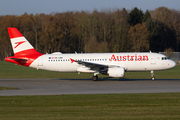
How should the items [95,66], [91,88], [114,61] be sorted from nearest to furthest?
1. [91,88]
2. [95,66]
3. [114,61]

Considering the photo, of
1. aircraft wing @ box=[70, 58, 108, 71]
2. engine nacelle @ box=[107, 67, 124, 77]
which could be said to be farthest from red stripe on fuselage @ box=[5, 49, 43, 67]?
engine nacelle @ box=[107, 67, 124, 77]

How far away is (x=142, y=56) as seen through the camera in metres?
29.9

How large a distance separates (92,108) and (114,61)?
57.4ft

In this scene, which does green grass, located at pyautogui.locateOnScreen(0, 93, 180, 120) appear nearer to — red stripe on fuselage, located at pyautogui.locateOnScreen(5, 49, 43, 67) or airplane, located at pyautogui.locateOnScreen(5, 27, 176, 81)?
airplane, located at pyautogui.locateOnScreen(5, 27, 176, 81)

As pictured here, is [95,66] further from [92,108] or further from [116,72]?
[92,108]

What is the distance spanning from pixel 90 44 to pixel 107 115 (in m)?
70.3

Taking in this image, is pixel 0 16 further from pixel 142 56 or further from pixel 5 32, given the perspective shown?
pixel 142 56

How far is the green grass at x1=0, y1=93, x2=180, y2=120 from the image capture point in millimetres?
10930

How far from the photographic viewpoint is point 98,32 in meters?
95.4

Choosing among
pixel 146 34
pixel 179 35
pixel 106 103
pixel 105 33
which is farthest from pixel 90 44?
pixel 106 103

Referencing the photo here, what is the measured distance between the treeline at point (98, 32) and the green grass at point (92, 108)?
64.8 m

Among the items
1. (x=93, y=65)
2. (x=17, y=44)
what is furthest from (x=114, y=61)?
(x=17, y=44)

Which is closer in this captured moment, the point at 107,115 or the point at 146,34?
the point at 107,115

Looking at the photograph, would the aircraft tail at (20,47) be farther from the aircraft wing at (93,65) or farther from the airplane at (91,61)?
the aircraft wing at (93,65)
